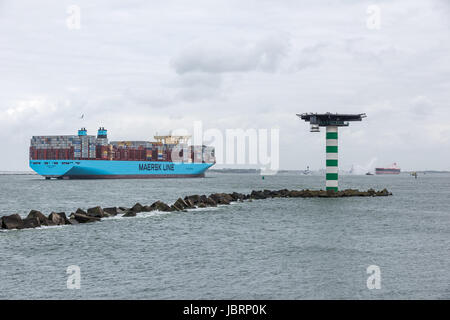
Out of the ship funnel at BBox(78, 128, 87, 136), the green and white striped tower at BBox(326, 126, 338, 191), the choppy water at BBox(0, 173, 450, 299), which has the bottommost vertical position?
the choppy water at BBox(0, 173, 450, 299)

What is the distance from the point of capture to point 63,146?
12019 centimetres

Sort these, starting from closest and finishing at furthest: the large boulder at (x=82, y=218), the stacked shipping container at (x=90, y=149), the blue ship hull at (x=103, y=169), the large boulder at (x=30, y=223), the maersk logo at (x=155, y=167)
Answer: the large boulder at (x=30, y=223)
the large boulder at (x=82, y=218)
the stacked shipping container at (x=90, y=149)
the blue ship hull at (x=103, y=169)
the maersk logo at (x=155, y=167)

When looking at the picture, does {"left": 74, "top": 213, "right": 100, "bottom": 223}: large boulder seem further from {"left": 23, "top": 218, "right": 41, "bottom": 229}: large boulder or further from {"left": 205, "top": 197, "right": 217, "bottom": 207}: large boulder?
{"left": 205, "top": 197, "right": 217, "bottom": 207}: large boulder

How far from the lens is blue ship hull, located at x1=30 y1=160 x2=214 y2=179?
120 meters

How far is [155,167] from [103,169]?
19.8 meters

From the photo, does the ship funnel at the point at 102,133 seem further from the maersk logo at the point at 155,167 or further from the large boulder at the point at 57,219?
the large boulder at the point at 57,219

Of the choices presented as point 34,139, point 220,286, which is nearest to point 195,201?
point 220,286

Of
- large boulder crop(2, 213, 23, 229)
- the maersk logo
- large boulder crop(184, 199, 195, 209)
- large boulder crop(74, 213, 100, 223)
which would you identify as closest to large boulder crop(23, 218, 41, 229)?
large boulder crop(2, 213, 23, 229)

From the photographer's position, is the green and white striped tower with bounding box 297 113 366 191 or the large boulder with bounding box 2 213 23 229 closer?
the large boulder with bounding box 2 213 23 229

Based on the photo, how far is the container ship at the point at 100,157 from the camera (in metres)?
120

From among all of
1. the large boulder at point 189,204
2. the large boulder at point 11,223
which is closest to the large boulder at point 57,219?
the large boulder at point 11,223
